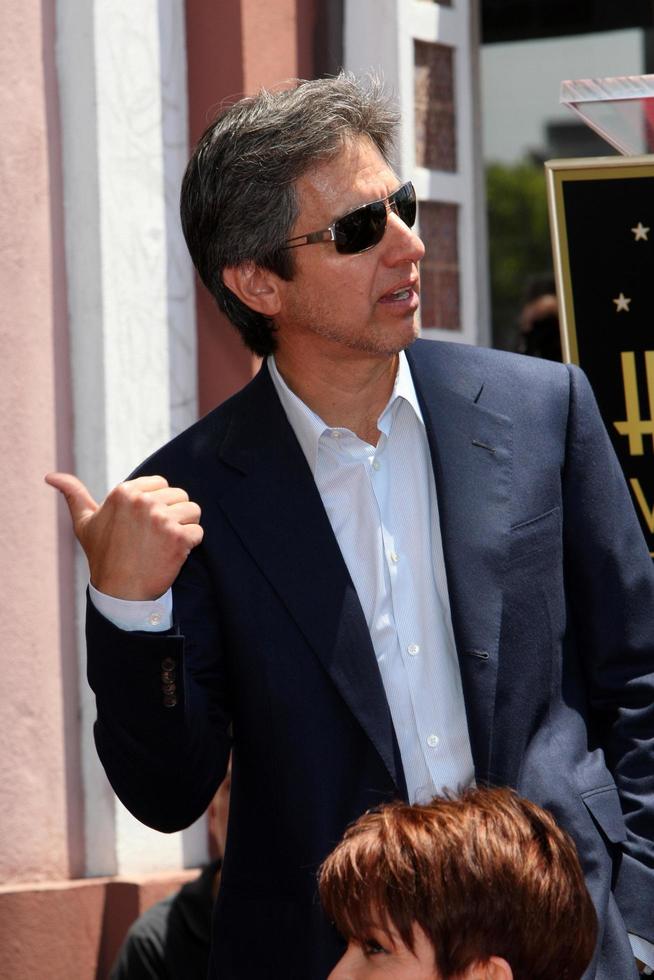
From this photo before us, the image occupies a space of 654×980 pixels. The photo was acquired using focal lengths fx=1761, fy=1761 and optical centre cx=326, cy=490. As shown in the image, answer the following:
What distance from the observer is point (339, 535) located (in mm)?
2912

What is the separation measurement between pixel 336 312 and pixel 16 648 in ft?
6.59

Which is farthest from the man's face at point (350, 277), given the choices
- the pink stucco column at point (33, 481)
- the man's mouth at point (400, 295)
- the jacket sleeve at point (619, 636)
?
the pink stucco column at point (33, 481)

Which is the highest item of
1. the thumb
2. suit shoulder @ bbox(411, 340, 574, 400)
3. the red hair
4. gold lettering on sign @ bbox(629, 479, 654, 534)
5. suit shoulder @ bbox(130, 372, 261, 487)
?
suit shoulder @ bbox(411, 340, 574, 400)

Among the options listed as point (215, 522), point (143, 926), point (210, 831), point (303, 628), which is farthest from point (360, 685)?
point (210, 831)

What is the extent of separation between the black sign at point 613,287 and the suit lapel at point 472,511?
0.57 m

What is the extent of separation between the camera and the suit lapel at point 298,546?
2742mm

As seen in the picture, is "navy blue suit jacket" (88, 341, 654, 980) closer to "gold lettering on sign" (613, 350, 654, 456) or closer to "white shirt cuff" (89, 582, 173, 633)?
"white shirt cuff" (89, 582, 173, 633)

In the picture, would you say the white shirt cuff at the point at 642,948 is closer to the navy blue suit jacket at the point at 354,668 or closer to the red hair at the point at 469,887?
the navy blue suit jacket at the point at 354,668

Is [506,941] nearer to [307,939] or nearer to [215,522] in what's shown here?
[307,939]

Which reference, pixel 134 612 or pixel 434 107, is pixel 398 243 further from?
pixel 434 107

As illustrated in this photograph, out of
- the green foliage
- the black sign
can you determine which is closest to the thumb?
the black sign

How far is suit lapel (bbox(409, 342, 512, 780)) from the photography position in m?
2.74

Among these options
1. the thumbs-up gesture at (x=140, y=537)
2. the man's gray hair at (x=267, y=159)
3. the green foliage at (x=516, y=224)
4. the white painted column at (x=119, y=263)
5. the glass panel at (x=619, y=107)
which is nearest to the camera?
the thumbs-up gesture at (x=140, y=537)

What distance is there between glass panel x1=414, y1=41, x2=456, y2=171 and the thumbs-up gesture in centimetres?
296
